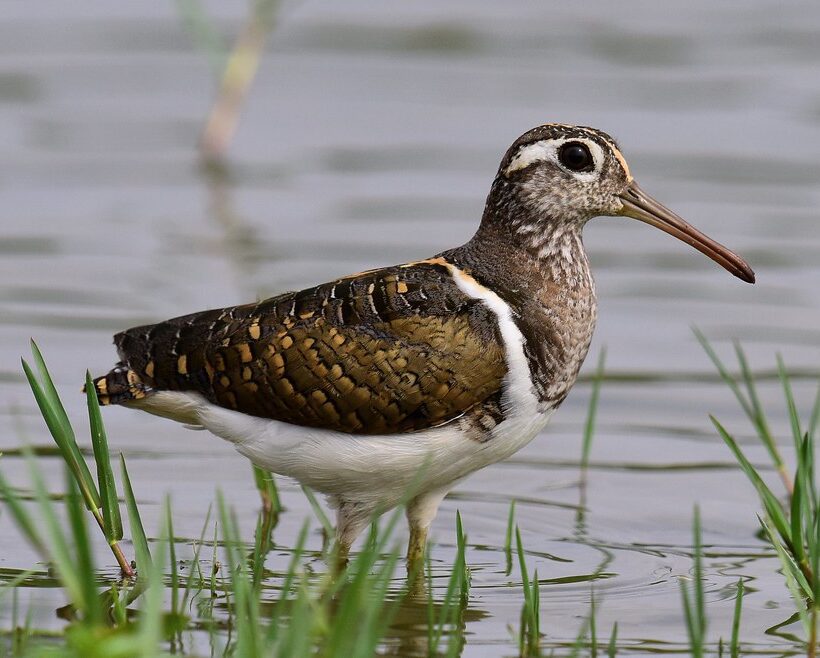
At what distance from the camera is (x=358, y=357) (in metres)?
7.09

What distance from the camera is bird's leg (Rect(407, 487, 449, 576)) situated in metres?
7.55

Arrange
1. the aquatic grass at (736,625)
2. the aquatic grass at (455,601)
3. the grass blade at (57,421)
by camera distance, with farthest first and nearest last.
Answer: the grass blade at (57,421), the aquatic grass at (736,625), the aquatic grass at (455,601)

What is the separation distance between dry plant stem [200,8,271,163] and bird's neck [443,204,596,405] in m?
6.58

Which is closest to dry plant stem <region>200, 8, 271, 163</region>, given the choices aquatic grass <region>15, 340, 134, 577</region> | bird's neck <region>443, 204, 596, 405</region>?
bird's neck <region>443, 204, 596, 405</region>

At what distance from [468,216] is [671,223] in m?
5.48

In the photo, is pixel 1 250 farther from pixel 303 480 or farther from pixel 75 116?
pixel 303 480

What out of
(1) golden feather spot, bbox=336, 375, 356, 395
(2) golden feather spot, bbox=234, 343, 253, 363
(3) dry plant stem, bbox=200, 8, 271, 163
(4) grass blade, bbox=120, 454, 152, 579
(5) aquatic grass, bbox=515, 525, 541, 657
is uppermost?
(3) dry plant stem, bbox=200, 8, 271, 163

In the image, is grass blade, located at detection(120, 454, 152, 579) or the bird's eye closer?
grass blade, located at detection(120, 454, 152, 579)

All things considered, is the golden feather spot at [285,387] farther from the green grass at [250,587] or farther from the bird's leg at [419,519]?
the bird's leg at [419,519]

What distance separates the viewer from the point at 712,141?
1481 cm

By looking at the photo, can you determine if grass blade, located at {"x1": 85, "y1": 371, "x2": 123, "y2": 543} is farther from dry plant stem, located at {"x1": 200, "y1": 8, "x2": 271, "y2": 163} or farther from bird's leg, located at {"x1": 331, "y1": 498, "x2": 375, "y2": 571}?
dry plant stem, located at {"x1": 200, "y1": 8, "x2": 271, "y2": 163}

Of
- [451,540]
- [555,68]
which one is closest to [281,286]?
[451,540]

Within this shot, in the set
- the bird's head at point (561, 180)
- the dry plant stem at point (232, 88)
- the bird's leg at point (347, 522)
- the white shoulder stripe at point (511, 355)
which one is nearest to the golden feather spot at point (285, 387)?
the bird's leg at point (347, 522)

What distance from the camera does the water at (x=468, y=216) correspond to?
820 centimetres
